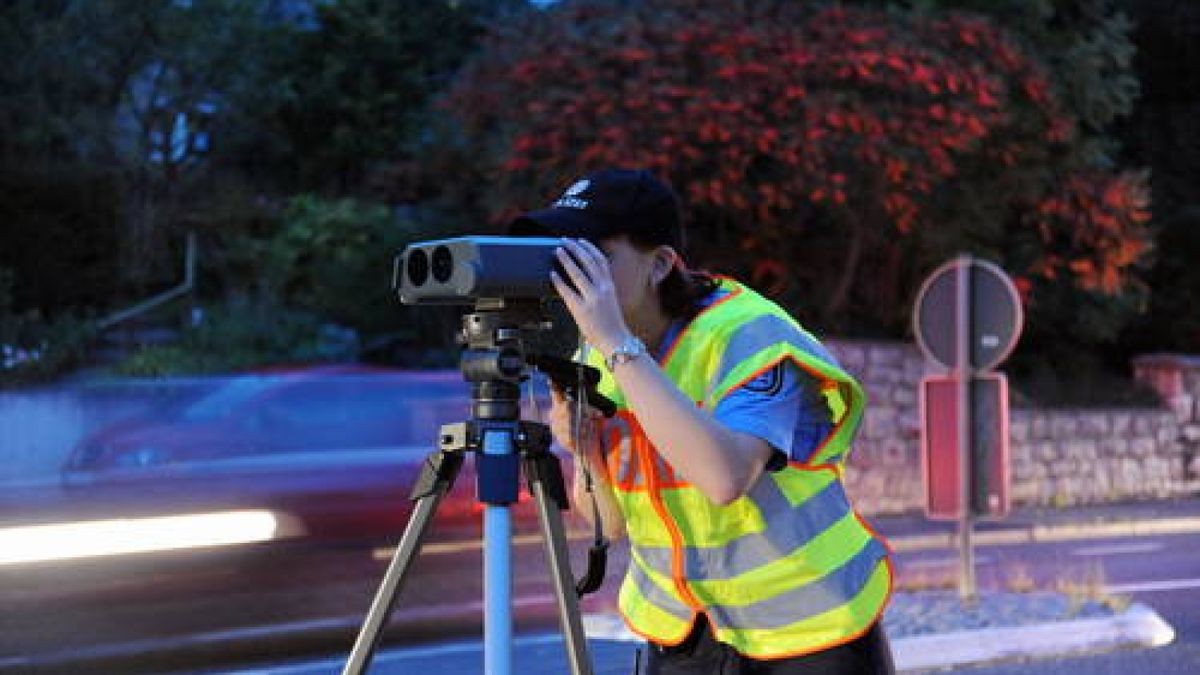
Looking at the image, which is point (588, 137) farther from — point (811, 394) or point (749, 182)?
point (811, 394)

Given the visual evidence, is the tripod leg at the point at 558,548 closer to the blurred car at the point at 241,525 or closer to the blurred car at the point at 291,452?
the blurred car at the point at 241,525

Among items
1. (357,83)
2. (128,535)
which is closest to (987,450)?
(128,535)

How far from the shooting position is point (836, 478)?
2377mm

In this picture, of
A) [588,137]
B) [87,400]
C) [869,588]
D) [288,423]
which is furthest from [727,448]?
[588,137]

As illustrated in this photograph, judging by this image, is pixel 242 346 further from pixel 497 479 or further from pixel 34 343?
pixel 497 479

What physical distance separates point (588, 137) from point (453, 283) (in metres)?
9.50

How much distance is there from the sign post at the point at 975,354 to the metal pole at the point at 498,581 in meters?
5.76

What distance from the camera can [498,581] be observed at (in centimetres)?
224

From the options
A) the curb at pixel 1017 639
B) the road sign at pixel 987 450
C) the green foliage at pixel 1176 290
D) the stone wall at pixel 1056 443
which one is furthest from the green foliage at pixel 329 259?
the green foliage at pixel 1176 290

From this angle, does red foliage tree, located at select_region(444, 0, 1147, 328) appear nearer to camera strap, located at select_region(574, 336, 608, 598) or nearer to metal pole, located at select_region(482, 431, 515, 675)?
camera strap, located at select_region(574, 336, 608, 598)

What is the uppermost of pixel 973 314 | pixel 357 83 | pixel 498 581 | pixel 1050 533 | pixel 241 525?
pixel 357 83

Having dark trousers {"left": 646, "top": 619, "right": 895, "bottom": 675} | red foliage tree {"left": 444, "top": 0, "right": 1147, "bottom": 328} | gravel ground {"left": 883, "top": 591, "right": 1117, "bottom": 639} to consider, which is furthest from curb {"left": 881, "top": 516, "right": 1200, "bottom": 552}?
dark trousers {"left": 646, "top": 619, "right": 895, "bottom": 675}

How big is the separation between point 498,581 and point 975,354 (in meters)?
6.11

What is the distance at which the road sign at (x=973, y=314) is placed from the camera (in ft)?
26.0
